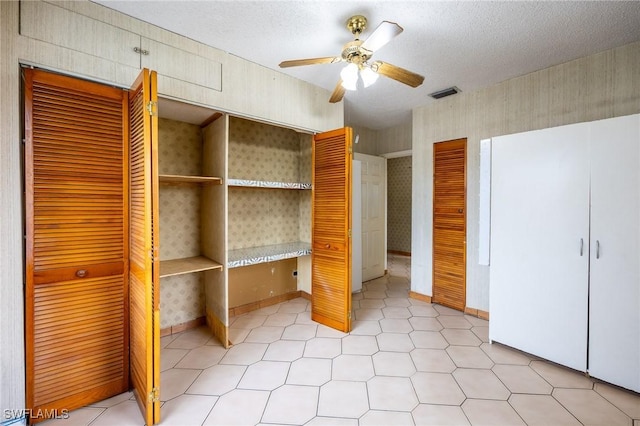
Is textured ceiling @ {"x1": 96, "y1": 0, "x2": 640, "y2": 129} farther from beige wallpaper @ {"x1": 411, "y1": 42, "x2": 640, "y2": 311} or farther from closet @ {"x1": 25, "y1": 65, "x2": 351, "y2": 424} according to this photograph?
closet @ {"x1": 25, "y1": 65, "x2": 351, "y2": 424}

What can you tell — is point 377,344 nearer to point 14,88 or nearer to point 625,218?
point 625,218

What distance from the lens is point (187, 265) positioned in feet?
8.02

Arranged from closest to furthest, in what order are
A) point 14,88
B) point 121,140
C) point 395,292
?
point 14,88, point 121,140, point 395,292

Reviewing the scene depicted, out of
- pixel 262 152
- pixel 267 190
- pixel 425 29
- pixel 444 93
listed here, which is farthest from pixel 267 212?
pixel 444 93

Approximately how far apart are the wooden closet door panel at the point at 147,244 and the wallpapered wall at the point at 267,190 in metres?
1.43

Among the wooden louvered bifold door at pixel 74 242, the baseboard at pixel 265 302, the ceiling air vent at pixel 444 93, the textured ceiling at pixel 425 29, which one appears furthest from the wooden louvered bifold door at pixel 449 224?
the wooden louvered bifold door at pixel 74 242

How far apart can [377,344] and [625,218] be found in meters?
2.04

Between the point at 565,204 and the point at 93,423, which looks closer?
the point at 93,423

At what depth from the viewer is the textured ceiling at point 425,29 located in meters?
1.83

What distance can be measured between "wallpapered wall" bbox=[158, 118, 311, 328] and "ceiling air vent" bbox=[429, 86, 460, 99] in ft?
5.22

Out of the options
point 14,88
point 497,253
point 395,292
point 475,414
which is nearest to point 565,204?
point 497,253

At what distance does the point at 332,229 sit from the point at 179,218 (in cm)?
153

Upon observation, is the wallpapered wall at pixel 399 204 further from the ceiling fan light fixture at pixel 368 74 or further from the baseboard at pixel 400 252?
the ceiling fan light fixture at pixel 368 74

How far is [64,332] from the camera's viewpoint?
1.67 meters
